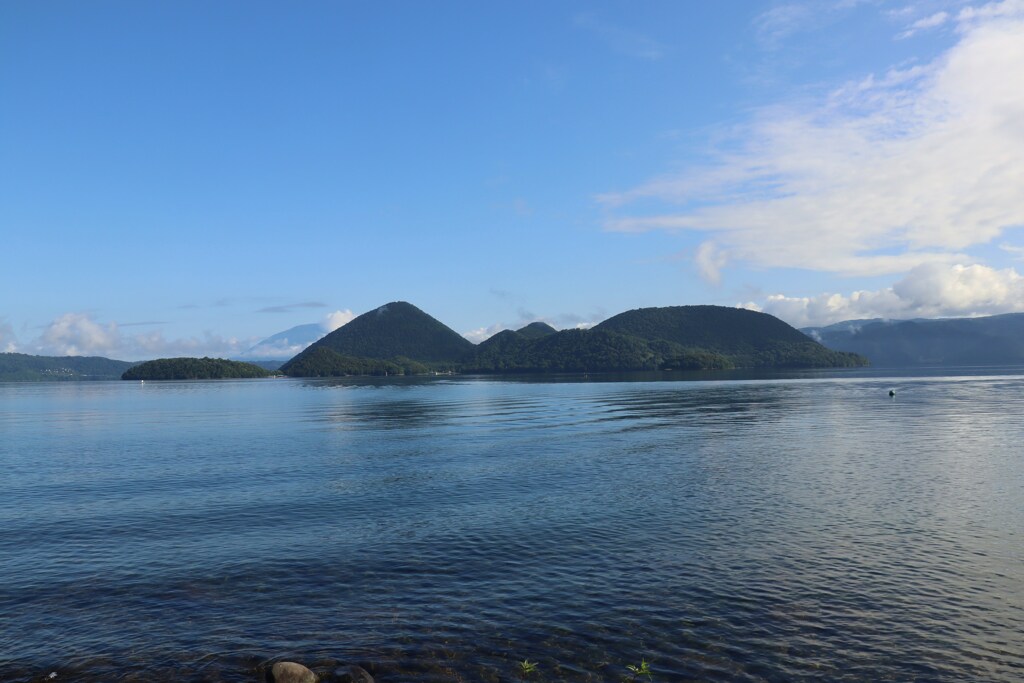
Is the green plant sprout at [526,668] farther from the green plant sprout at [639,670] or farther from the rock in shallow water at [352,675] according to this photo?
the rock in shallow water at [352,675]

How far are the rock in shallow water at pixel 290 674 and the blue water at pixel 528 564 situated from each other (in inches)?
52.4

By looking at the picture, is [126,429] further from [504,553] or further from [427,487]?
[504,553]

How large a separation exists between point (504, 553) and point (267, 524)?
1679 cm

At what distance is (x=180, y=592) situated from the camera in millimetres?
28156

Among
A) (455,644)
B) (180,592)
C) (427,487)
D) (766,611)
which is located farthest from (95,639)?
(427,487)

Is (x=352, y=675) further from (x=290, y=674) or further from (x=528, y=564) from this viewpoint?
(x=528, y=564)

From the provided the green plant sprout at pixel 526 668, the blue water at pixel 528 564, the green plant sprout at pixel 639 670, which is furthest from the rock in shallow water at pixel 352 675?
the green plant sprout at pixel 639 670

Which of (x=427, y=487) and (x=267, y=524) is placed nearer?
(x=267, y=524)

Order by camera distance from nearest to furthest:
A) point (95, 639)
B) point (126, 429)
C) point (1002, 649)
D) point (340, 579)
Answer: point (1002, 649) < point (95, 639) < point (340, 579) < point (126, 429)

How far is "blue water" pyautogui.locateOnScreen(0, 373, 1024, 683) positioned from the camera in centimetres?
2170

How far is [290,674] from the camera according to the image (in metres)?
19.8

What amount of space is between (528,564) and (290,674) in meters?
13.5

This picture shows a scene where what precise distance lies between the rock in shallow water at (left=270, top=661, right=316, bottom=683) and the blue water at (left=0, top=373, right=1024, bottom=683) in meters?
1.33

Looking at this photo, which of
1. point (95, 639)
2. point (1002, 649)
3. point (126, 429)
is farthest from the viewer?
point (126, 429)
